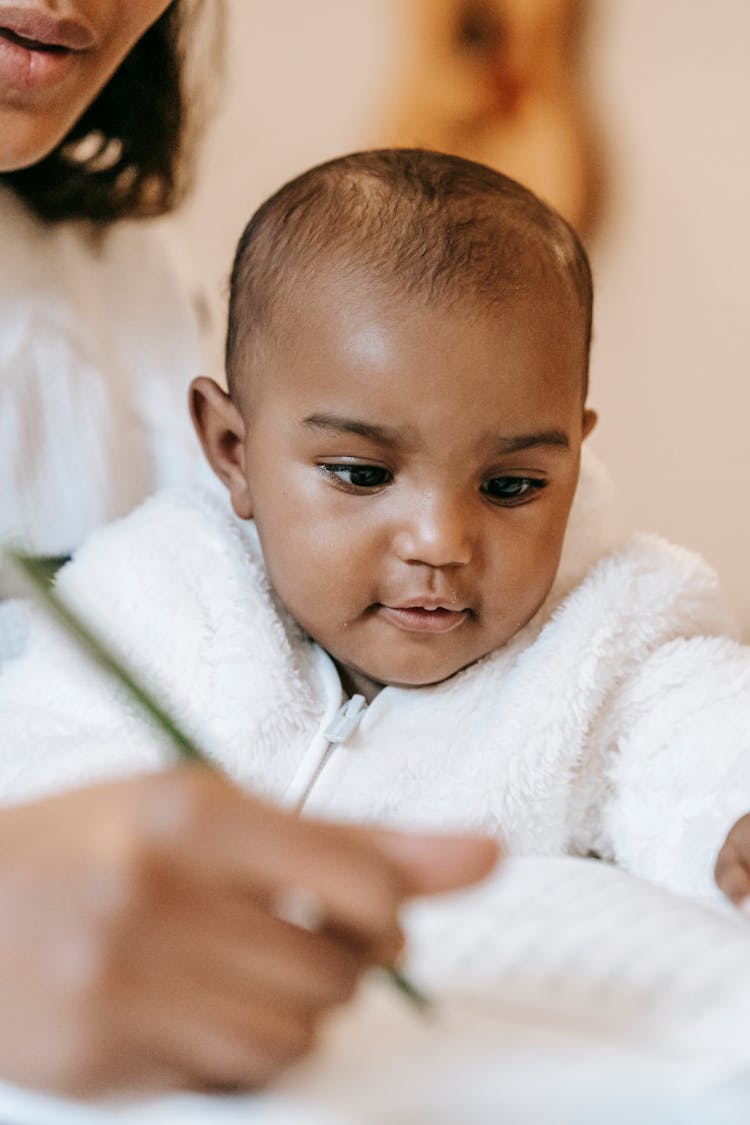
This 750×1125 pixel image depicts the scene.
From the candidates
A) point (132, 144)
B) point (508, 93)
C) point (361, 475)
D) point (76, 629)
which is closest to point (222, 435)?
point (361, 475)

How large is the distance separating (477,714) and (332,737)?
0.11 m

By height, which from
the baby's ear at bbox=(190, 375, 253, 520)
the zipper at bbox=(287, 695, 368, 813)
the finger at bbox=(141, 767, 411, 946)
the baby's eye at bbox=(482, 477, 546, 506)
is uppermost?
the finger at bbox=(141, 767, 411, 946)

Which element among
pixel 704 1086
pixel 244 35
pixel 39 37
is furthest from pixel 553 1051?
pixel 244 35

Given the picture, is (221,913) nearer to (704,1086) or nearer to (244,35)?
(704,1086)

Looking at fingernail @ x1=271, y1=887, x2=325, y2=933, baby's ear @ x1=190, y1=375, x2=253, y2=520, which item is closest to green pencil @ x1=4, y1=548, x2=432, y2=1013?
fingernail @ x1=271, y1=887, x2=325, y2=933

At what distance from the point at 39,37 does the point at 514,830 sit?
669mm

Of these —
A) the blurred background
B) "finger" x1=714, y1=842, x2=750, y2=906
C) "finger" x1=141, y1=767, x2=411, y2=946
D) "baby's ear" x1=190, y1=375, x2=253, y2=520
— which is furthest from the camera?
the blurred background

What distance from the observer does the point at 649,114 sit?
1.95 meters

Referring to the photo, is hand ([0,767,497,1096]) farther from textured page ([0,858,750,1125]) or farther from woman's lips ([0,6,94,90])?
woman's lips ([0,6,94,90])

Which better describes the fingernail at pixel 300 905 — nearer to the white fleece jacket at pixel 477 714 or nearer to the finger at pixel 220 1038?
the finger at pixel 220 1038

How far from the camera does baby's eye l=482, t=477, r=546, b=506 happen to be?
2.83 feet

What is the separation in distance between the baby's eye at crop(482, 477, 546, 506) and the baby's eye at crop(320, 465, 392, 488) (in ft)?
0.24

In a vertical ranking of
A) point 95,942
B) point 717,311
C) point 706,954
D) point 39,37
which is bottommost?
point 717,311

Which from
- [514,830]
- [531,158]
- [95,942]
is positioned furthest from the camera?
[531,158]
